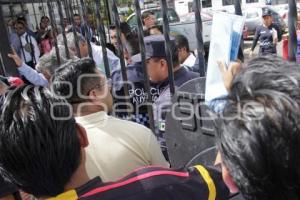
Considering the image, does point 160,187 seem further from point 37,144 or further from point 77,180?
point 37,144

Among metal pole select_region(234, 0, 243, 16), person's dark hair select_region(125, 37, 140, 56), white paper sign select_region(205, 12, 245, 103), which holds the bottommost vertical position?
person's dark hair select_region(125, 37, 140, 56)

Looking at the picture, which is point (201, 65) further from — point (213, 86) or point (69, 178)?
point (69, 178)

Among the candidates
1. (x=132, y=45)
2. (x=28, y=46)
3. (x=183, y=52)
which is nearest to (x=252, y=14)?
(x=28, y=46)

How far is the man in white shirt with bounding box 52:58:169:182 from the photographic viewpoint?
173cm

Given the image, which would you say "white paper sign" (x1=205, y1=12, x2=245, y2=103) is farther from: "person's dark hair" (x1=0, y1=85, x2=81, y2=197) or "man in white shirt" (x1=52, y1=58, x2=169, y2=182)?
"man in white shirt" (x1=52, y1=58, x2=169, y2=182)

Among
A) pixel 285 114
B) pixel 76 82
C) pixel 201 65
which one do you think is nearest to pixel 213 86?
pixel 201 65

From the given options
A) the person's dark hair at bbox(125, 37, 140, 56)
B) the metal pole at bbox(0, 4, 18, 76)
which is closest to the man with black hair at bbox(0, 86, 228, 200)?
the metal pole at bbox(0, 4, 18, 76)

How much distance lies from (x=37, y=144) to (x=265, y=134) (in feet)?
2.10

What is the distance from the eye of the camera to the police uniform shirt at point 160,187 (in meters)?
1.12

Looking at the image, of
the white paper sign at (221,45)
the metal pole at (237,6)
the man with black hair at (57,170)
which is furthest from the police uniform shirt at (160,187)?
the metal pole at (237,6)

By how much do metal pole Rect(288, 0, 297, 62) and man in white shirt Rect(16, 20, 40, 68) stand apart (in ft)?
15.7

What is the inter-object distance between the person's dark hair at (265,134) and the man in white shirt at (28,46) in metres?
5.13

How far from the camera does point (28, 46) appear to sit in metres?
5.92

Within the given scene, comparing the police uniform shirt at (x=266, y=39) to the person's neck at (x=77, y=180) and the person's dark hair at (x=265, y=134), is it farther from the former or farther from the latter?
the person's dark hair at (x=265, y=134)
